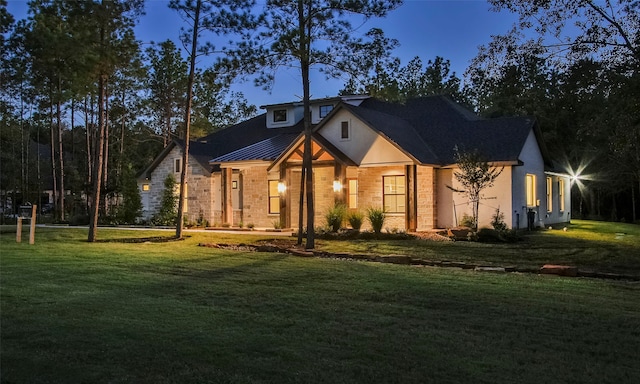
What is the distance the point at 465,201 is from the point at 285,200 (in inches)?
272

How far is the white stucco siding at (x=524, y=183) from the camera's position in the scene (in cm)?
2041

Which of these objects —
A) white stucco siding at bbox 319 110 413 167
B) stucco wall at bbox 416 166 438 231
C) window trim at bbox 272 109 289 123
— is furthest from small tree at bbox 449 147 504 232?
window trim at bbox 272 109 289 123

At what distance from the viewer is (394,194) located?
2147cm

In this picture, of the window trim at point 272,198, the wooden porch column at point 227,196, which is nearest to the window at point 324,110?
the window trim at point 272,198

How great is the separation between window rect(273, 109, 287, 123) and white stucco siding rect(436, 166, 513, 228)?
34.2ft

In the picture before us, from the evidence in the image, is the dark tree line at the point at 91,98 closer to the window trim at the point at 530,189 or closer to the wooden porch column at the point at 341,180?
the wooden porch column at the point at 341,180

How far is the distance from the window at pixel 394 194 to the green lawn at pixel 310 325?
10156 mm

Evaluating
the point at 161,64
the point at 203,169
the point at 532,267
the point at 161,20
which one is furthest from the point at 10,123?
the point at 532,267

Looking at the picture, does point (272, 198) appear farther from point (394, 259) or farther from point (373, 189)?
point (394, 259)

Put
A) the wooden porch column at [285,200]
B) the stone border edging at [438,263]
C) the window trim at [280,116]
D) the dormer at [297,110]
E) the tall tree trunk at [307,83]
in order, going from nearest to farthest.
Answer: the stone border edging at [438,263], the tall tree trunk at [307,83], the wooden porch column at [285,200], the dormer at [297,110], the window trim at [280,116]

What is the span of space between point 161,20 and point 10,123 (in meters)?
Answer: 25.8

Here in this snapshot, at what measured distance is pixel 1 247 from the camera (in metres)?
15.3

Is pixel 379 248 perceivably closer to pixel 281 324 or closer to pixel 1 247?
pixel 281 324

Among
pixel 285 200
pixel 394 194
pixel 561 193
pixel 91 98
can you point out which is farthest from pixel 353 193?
pixel 91 98
